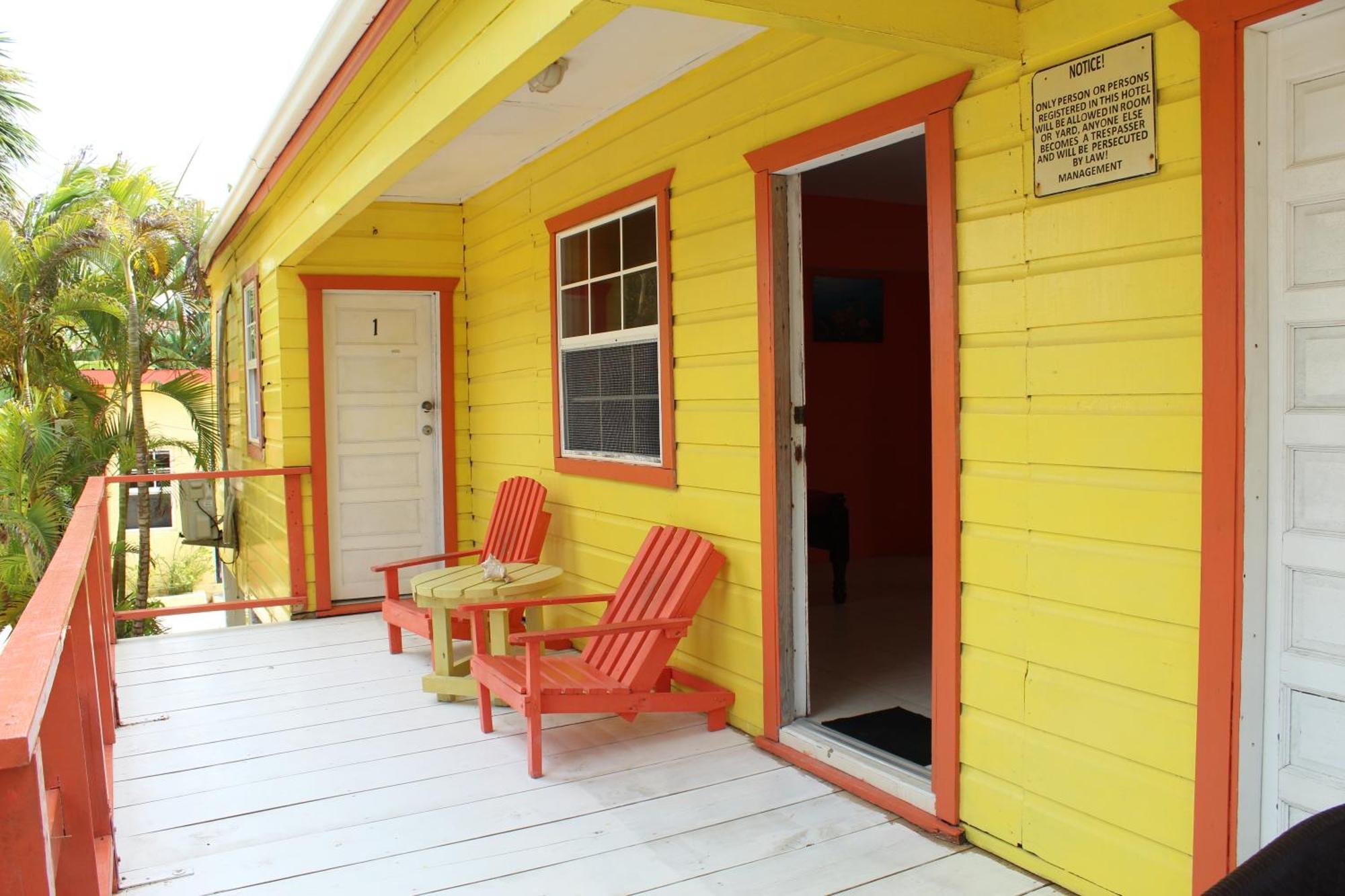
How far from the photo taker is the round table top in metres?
4.37

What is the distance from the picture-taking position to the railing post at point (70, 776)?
6.38 feet

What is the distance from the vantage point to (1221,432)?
2.18 meters

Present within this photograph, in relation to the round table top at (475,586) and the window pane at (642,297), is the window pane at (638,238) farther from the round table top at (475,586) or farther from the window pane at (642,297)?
the round table top at (475,586)

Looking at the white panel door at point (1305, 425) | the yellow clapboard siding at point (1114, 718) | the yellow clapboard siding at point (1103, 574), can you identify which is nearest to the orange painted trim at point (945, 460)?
the yellow clapboard siding at point (1103, 574)

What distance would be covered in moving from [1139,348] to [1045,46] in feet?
2.71

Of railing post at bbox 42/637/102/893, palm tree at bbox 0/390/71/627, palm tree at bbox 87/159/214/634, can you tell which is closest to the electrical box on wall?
palm tree at bbox 87/159/214/634

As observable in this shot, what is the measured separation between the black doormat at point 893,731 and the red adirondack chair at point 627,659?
51 cm

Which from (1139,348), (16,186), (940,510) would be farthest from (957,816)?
(16,186)

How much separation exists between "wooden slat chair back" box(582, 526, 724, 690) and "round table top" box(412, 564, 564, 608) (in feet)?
1.31

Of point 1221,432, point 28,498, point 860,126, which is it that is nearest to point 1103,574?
point 1221,432

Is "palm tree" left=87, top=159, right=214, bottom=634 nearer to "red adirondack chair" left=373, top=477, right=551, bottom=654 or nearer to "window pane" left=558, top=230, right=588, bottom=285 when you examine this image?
"red adirondack chair" left=373, top=477, right=551, bottom=654

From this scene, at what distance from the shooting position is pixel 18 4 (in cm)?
3384

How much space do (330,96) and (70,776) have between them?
10.6 ft

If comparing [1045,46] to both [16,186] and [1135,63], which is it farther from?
[16,186]
